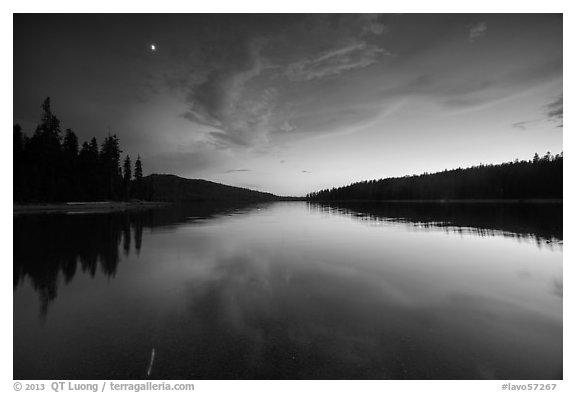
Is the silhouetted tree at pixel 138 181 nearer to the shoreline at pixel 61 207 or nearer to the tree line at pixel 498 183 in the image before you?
the shoreline at pixel 61 207

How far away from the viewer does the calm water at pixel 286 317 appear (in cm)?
452

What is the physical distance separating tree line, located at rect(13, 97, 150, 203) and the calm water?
2290 inches

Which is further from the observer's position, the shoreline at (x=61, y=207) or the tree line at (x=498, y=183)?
the tree line at (x=498, y=183)

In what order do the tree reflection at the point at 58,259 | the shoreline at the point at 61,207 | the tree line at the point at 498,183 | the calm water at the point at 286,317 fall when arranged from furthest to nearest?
1. the tree line at the point at 498,183
2. the shoreline at the point at 61,207
3. the tree reflection at the point at 58,259
4. the calm water at the point at 286,317

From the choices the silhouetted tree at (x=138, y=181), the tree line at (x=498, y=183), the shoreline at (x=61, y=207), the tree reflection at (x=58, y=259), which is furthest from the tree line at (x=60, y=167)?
the tree line at (x=498, y=183)

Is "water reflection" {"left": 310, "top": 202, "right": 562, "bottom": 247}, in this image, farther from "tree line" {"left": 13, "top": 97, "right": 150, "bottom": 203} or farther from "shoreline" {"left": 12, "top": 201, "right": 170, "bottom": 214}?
"tree line" {"left": 13, "top": 97, "right": 150, "bottom": 203}

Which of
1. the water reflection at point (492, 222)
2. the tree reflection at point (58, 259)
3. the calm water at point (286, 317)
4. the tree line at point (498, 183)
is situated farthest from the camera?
the tree line at point (498, 183)

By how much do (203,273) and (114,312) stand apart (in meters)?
3.85

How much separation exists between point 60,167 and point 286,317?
270 ft

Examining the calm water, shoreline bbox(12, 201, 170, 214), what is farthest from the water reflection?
shoreline bbox(12, 201, 170, 214)

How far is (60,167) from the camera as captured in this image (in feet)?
218

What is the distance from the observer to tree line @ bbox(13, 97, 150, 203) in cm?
5506

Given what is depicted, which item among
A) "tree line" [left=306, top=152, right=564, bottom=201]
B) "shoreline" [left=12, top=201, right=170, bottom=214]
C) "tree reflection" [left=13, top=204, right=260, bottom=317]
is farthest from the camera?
"tree line" [left=306, top=152, right=564, bottom=201]

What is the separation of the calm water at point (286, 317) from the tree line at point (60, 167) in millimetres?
58172
